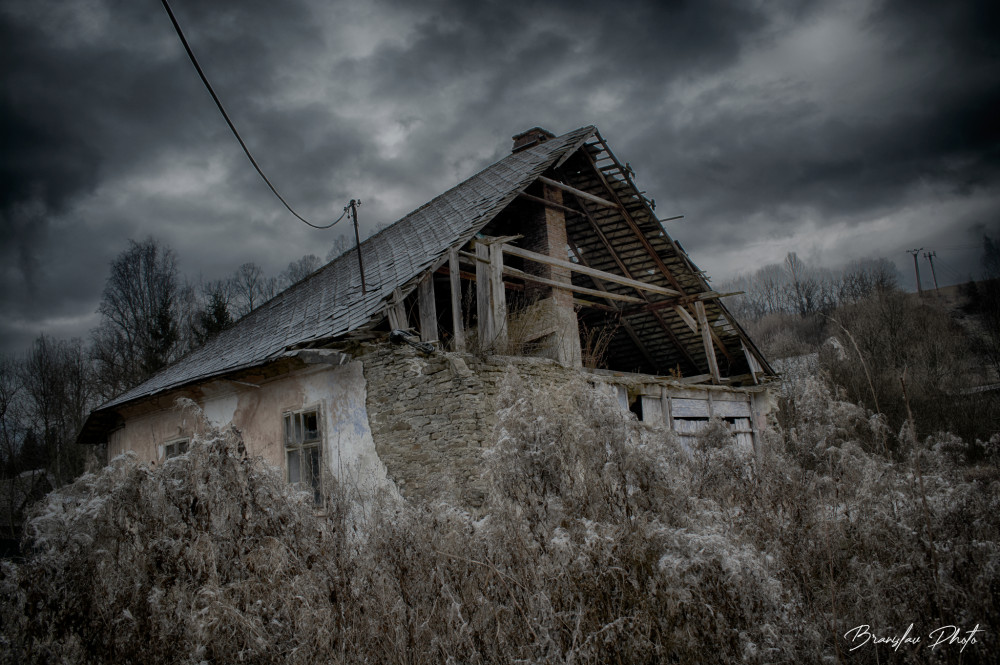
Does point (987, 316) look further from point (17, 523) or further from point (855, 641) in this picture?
point (17, 523)

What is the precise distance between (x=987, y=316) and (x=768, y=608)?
34.2m

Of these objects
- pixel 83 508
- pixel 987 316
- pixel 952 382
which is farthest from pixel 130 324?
pixel 987 316

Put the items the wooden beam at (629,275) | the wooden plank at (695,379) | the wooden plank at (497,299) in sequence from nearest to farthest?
the wooden plank at (497,299) < the wooden plank at (695,379) < the wooden beam at (629,275)

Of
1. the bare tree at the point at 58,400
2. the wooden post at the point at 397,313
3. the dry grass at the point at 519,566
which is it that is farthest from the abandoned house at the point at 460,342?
the bare tree at the point at 58,400

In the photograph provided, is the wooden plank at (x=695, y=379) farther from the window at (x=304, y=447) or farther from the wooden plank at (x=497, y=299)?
the window at (x=304, y=447)

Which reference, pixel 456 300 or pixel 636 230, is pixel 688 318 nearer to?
pixel 636 230

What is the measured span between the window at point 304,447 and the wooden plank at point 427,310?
2.14 m

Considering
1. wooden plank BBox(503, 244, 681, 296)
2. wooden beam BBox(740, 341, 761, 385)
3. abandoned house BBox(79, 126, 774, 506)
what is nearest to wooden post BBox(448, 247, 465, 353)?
abandoned house BBox(79, 126, 774, 506)

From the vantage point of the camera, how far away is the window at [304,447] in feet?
27.0

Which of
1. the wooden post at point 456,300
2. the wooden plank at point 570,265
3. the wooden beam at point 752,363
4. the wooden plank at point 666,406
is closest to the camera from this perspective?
the wooden post at point 456,300

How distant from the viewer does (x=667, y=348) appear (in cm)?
1408

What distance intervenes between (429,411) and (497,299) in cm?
200

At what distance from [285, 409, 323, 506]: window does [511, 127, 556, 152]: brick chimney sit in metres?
8.42

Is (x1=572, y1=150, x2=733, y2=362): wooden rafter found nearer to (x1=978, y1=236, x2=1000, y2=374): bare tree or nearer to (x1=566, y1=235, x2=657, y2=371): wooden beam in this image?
(x1=566, y1=235, x2=657, y2=371): wooden beam
